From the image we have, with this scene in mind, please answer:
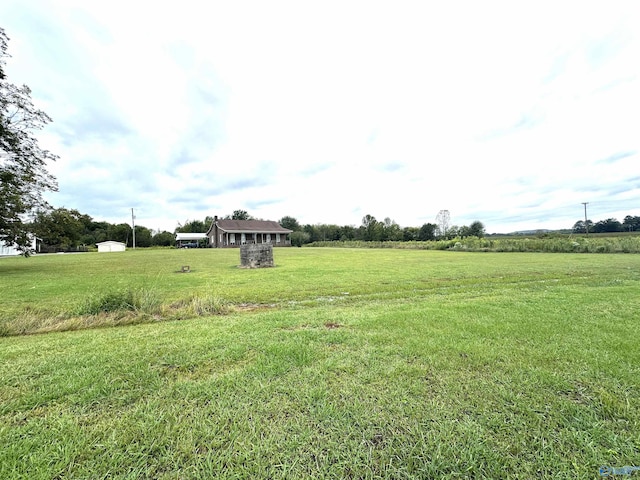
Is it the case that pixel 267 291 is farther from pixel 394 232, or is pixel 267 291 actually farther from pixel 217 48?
pixel 394 232

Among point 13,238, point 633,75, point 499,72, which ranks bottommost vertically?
point 13,238

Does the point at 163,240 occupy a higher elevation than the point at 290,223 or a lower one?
lower

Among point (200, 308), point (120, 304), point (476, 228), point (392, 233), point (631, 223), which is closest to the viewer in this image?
point (120, 304)

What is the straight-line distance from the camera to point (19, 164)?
13.6 meters

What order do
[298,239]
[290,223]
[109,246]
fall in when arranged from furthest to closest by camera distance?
[290,223]
[298,239]
[109,246]

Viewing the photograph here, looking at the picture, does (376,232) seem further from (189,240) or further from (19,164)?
(19,164)

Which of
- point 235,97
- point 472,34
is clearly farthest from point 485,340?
point 235,97

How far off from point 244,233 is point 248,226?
2.46m

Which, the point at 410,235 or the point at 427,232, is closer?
the point at 427,232

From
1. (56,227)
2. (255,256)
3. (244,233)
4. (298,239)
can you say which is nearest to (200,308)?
(255,256)

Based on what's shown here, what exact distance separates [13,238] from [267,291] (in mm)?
14492

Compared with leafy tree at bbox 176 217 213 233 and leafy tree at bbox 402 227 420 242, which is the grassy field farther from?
leafy tree at bbox 176 217 213 233

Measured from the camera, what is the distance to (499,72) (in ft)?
41.7

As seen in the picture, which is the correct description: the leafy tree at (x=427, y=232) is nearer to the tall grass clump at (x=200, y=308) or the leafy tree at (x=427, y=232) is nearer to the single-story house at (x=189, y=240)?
the single-story house at (x=189, y=240)
